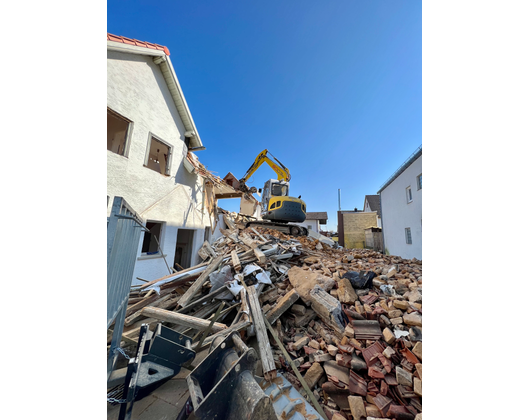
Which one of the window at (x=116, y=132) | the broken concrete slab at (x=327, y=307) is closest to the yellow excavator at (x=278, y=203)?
the window at (x=116, y=132)

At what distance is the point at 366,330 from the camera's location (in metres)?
3.66

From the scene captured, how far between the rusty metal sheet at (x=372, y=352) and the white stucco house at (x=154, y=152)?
639 cm

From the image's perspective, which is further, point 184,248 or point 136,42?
point 184,248

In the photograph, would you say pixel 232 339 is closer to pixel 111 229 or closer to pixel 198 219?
pixel 111 229

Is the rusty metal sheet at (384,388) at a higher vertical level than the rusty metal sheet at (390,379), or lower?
lower

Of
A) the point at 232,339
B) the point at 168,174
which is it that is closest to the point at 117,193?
the point at 168,174

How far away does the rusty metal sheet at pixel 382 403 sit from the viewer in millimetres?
2576

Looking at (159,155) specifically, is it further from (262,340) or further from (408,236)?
(408,236)

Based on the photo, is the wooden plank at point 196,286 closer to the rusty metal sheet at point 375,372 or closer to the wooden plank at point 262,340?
the wooden plank at point 262,340

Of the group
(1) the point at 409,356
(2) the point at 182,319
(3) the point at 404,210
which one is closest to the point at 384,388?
(1) the point at 409,356

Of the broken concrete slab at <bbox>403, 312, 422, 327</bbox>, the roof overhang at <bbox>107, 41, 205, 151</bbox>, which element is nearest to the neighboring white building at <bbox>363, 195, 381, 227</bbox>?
the roof overhang at <bbox>107, 41, 205, 151</bbox>

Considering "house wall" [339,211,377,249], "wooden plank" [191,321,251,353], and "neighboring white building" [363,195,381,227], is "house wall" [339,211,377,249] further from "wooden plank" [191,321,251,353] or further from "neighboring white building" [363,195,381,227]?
"wooden plank" [191,321,251,353]

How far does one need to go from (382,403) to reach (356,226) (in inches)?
953
